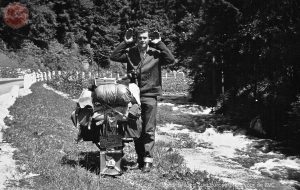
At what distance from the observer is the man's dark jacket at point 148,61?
6438mm

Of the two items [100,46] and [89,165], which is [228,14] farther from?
[100,46]

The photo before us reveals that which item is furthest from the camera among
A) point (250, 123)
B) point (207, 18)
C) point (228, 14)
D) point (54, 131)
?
point (207, 18)

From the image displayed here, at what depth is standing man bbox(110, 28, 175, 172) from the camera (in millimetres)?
6434

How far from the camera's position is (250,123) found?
16859 millimetres

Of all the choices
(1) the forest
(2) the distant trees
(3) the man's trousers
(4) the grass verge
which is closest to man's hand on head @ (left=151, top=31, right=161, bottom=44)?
(3) the man's trousers

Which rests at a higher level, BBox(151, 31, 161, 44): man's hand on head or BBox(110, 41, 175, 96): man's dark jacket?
BBox(151, 31, 161, 44): man's hand on head

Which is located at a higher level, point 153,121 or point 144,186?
point 153,121

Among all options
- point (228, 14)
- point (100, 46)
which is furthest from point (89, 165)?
point (100, 46)

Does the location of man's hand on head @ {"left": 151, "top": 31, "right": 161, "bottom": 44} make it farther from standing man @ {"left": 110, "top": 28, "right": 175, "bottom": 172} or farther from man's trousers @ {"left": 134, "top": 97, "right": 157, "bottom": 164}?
man's trousers @ {"left": 134, "top": 97, "right": 157, "bottom": 164}

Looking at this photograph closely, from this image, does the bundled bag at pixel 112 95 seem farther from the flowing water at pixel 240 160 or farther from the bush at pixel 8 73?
the bush at pixel 8 73

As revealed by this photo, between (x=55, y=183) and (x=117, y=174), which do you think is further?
(x=117, y=174)

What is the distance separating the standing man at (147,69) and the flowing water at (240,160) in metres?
1.71

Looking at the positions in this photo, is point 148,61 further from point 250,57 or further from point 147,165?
point 250,57

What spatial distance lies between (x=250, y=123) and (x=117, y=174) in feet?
38.3
